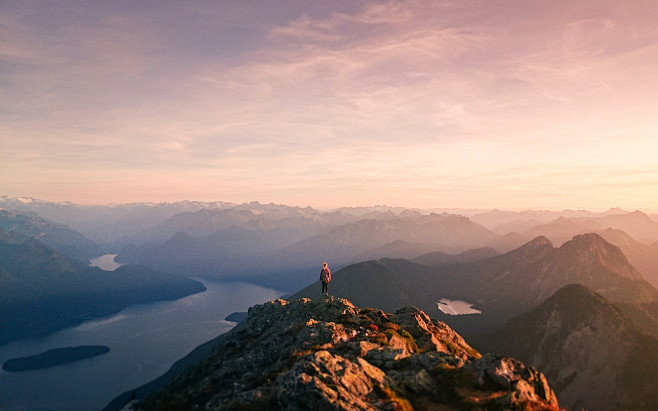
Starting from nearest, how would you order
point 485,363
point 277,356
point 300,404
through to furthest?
point 300,404
point 485,363
point 277,356

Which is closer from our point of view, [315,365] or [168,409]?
[315,365]

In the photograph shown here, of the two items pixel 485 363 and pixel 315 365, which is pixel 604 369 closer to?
pixel 485 363

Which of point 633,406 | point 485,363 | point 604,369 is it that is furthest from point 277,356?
point 604,369

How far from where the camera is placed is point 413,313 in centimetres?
6050

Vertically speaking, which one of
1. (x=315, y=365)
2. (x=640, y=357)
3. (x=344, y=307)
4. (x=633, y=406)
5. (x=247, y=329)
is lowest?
(x=633, y=406)

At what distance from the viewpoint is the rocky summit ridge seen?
2716cm

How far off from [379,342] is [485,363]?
14.5 metres

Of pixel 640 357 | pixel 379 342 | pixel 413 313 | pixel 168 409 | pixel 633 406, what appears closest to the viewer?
pixel 168 409

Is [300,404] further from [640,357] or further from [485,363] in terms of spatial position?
[640,357]

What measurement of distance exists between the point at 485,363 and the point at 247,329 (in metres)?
48.2

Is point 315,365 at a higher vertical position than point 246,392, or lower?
higher

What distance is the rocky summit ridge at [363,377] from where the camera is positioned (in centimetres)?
2716

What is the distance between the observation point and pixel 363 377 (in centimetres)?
3041

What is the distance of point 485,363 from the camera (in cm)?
3178
